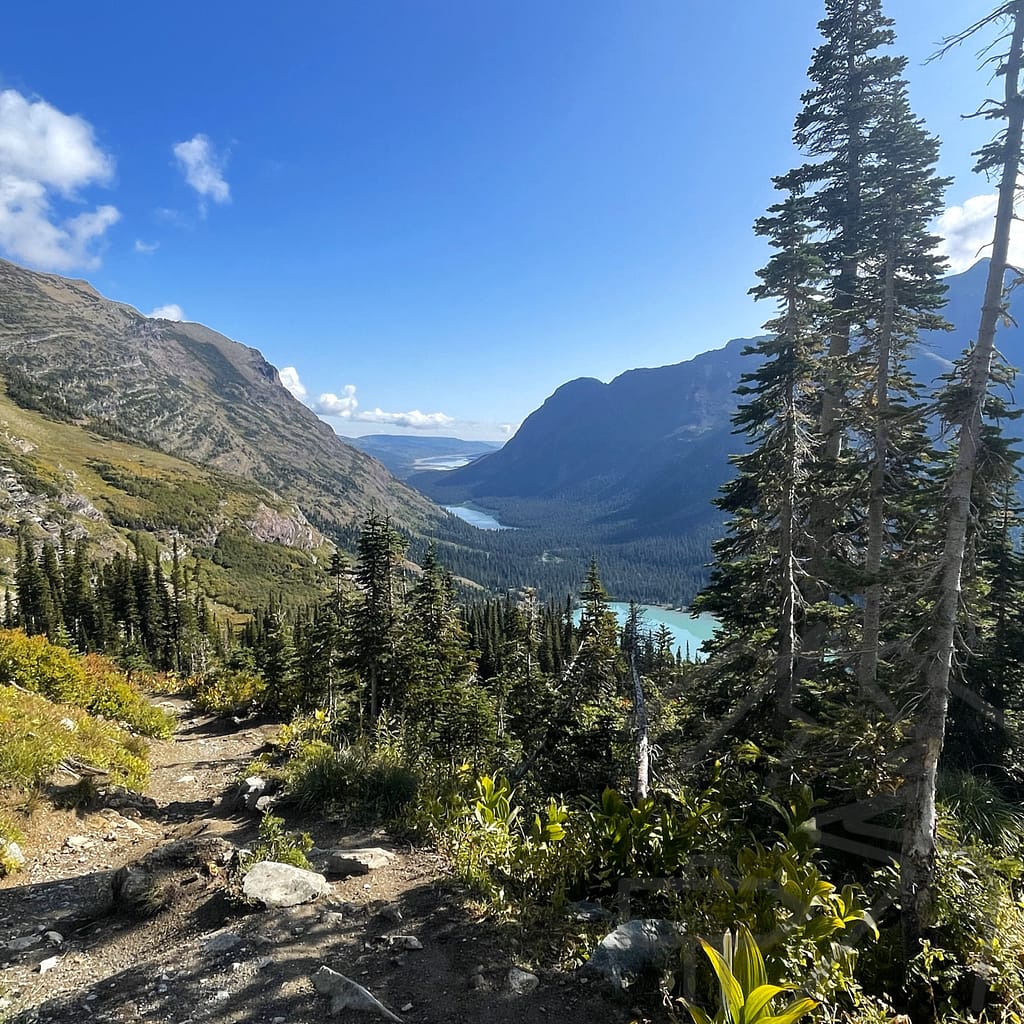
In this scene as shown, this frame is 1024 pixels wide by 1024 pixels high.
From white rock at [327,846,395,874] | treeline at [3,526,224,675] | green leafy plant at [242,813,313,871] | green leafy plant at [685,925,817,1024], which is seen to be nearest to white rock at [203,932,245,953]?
green leafy plant at [242,813,313,871]

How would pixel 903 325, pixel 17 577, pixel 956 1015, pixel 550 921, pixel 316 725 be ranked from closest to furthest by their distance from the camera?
1. pixel 956 1015
2. pixel 550 921
3. pixel 903 325
4. pixel 316 725
5. pixel 17 577

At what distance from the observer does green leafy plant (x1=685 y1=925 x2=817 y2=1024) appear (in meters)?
3.06

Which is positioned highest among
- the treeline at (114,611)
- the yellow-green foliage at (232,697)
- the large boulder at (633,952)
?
the large boulder at (633,952)

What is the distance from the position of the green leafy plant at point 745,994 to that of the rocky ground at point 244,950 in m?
1.05

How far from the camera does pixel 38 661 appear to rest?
545 inches

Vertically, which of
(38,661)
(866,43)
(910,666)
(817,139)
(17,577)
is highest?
(866,43)

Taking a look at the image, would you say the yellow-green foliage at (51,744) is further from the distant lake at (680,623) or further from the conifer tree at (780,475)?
the distant lake at (680,623)

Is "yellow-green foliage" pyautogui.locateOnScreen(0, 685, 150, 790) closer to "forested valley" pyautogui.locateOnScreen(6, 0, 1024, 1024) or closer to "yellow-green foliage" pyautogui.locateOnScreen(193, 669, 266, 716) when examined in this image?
"forested valley" pyautogui.locateOnScreen(6, 0, 1024, 1024)

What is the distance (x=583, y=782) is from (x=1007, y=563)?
12053mm

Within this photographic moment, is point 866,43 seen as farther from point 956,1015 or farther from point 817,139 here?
point 956,1015

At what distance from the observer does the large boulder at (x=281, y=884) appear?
5.34 metres

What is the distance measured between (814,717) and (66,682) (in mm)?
17742

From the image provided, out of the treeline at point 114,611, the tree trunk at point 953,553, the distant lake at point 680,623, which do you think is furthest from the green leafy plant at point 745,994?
the distant lake at point 680,623

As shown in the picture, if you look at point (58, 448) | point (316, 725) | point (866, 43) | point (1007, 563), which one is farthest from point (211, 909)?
point (58, 448)
